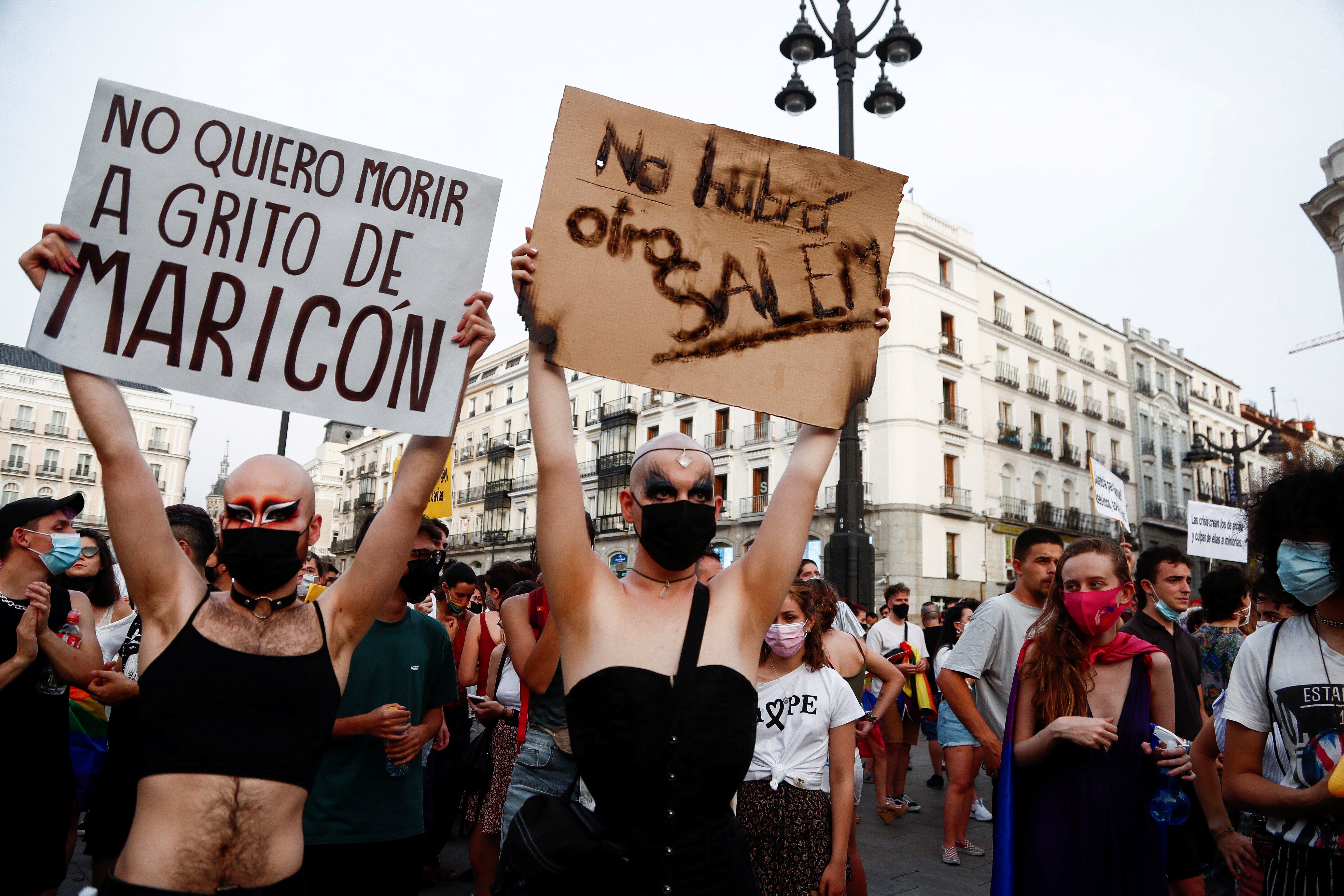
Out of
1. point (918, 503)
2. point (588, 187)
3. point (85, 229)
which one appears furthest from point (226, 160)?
point (918, 503)

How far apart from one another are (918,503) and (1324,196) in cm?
1719

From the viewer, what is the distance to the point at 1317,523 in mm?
2488

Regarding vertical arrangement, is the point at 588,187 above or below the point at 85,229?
above

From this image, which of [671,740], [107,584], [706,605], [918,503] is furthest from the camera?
[918,503]

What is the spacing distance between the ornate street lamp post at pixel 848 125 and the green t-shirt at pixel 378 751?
19.6 feet

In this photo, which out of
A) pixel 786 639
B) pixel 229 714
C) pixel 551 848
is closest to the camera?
pixel 551 848

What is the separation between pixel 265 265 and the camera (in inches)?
95.0

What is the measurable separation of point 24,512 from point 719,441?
34605mm

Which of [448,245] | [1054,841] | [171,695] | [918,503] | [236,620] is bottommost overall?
[1054,841]

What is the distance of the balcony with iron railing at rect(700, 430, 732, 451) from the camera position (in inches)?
1470

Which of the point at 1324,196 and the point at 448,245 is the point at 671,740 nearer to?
the point at 448,245

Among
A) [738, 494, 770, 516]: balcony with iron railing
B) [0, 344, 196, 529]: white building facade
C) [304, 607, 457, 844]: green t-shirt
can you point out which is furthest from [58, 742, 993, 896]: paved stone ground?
[0, 344, 196, 529]: white building facade

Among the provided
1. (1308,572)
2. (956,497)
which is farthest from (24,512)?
(956,497)

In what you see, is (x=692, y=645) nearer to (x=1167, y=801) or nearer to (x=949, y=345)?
(x=1167, y=801)
